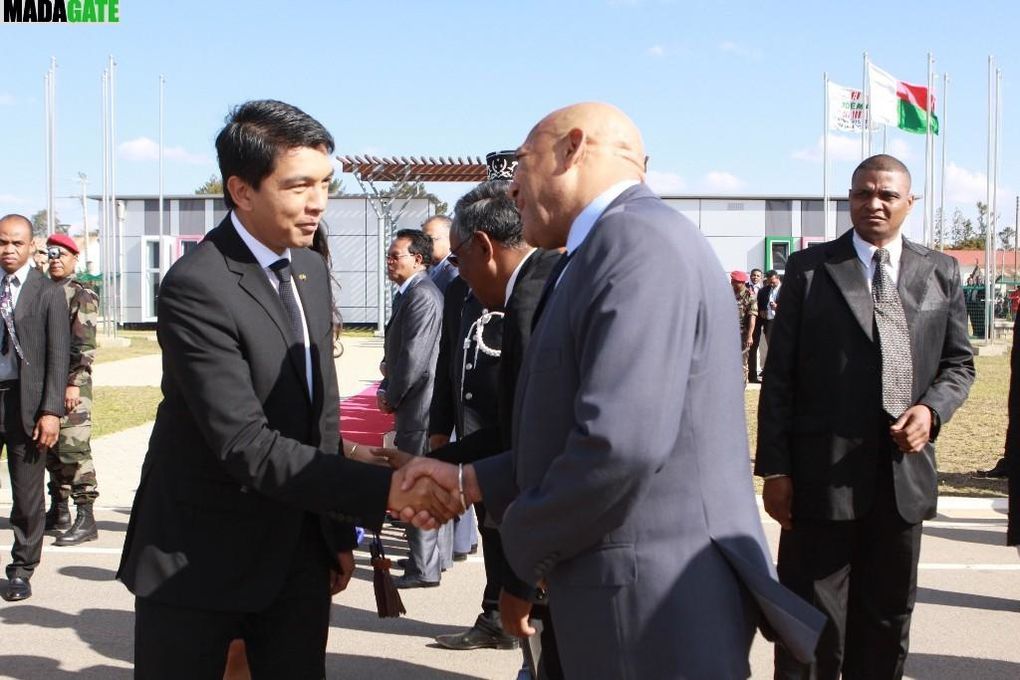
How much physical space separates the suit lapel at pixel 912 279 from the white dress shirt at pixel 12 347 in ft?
16.9

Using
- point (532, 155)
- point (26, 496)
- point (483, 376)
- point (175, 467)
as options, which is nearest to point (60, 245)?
point (26, 496)

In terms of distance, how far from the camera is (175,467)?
2727mm

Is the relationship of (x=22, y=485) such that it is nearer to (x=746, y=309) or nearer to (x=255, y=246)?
(x=255, y=246)

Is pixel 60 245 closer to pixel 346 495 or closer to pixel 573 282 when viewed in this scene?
pixel 346 495

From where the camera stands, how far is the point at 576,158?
2.33 metres

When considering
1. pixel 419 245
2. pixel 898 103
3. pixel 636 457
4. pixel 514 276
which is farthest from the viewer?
pixel 898 103

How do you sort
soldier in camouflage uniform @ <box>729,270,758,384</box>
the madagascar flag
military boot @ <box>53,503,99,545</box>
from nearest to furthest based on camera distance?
1. military boot @ <box>53,503,99,545</box>
2. soldier in camouflage uniform @ <box>729,270,758,384</box>
3. the madagascar flag

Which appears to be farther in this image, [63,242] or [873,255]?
[63,242]

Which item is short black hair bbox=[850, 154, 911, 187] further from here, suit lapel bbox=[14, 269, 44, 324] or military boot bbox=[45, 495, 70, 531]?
military boot bbox=[45, 495, 70, 531]

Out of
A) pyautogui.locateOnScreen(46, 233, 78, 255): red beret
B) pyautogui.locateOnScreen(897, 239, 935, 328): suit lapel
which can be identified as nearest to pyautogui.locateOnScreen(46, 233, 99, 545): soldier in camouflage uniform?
pyautogui.locateOnScreen(46, 233, 78, 255): red beret

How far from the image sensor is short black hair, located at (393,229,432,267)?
753cm

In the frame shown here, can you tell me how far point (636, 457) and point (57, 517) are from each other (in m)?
→ 7.18

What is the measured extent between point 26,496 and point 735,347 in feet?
17.9

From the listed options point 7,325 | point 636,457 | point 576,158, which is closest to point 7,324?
point 7,325
